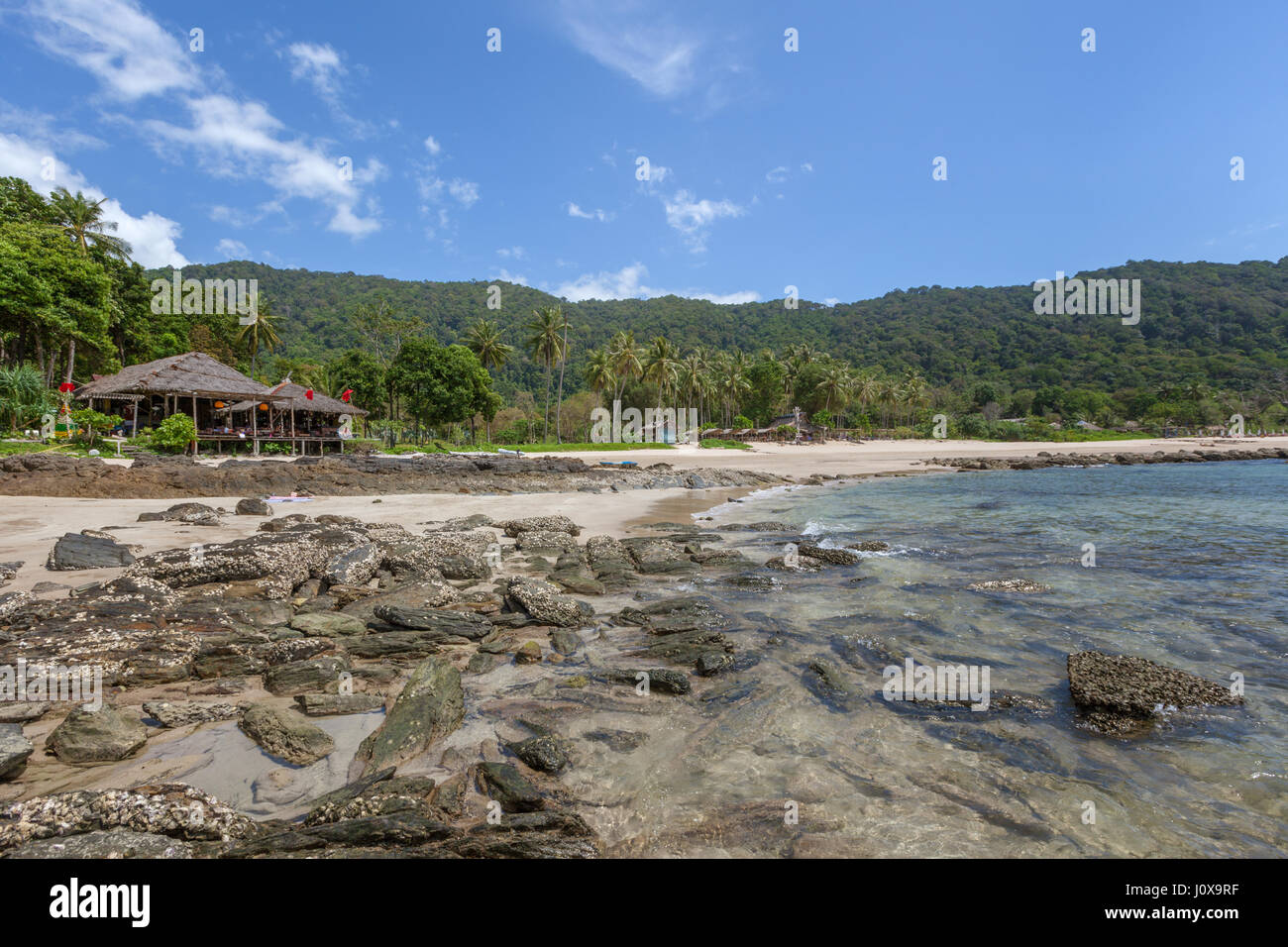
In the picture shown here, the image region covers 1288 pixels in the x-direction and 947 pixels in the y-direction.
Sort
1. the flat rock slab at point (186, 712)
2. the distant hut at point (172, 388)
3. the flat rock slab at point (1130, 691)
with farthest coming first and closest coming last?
the distant hut at point (172, 388) → the flat rock slab at point (1130, 691) → the flat rock slab at point (186, 712)

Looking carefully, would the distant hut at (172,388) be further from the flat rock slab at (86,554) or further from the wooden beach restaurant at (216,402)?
the flat rock slab at (86,554)

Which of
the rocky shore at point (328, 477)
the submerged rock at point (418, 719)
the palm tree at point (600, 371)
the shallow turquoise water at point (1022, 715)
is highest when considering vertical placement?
the palm tree at point (600, 371)

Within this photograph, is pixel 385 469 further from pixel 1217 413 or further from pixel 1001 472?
pixel 1217 413

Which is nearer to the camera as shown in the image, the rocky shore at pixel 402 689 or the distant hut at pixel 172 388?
the rocky shore at pixel 402 689

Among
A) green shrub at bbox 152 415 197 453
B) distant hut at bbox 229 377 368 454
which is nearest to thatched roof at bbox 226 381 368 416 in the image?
distant hut at bbox 229 377 368 454

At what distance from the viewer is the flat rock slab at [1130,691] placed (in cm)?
505

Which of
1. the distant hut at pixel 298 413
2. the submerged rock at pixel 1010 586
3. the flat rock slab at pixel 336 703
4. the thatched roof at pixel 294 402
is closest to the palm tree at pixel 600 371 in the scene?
the distant hut at pixel 298 413

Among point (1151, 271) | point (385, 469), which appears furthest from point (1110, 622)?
point (1151, 271)

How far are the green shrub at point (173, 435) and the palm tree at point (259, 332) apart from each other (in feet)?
105

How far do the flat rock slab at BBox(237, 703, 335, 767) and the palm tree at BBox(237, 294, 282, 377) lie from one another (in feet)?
216

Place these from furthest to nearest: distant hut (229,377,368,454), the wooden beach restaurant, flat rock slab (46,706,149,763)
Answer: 1. distant hut (229,377,368,454)
2. the wooden beach restaurant
3. flat rock slab (46,706,149,763)

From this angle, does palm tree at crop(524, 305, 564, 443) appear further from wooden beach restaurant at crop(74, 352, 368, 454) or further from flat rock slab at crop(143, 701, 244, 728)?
flat rock slab at crop(143, 701, 244, 728)

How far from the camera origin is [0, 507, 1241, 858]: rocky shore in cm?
320
